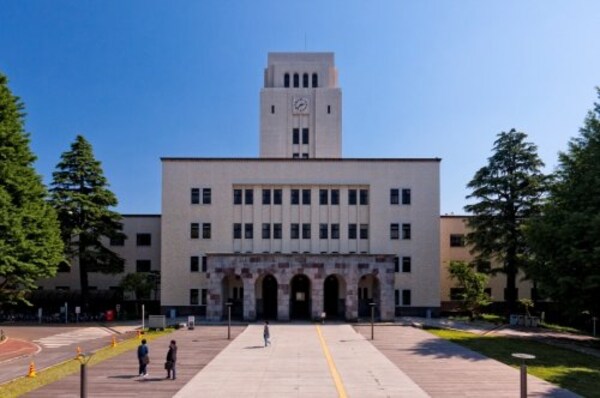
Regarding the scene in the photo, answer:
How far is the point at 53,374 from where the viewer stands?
2241cm

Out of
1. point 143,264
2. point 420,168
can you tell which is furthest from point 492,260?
point 143,264

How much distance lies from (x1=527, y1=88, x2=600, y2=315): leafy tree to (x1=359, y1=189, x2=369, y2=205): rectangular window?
1841cm

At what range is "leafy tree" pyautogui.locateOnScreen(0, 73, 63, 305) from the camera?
1275 inches

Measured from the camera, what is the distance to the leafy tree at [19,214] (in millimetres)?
32375

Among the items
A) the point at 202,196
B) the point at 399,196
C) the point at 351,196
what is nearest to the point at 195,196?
the point at 202,196

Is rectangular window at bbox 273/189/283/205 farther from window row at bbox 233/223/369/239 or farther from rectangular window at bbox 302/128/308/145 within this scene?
rectangular window at bbox 302/128/308/145

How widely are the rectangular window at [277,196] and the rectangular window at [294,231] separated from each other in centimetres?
263

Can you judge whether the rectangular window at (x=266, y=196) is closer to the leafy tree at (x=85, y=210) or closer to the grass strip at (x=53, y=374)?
the leafy tree at (x=85, y=210)

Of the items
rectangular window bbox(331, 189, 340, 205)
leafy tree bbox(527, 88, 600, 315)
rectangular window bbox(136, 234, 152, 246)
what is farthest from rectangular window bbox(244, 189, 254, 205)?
leafy tree bbox(527, 88, 600, 315)

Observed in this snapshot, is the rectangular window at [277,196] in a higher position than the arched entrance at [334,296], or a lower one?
higher

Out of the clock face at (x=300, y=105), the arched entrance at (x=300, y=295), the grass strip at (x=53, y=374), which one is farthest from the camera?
the clock face at (x=300, y=105)

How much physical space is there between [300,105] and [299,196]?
18180 millimetres

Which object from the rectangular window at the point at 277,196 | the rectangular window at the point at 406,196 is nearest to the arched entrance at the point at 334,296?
the rectangular window at the point at 277,196

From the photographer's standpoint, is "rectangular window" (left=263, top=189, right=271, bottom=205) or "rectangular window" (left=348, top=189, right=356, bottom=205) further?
"rectangular window" (left=348, top=189, right=356, bottom=205)
